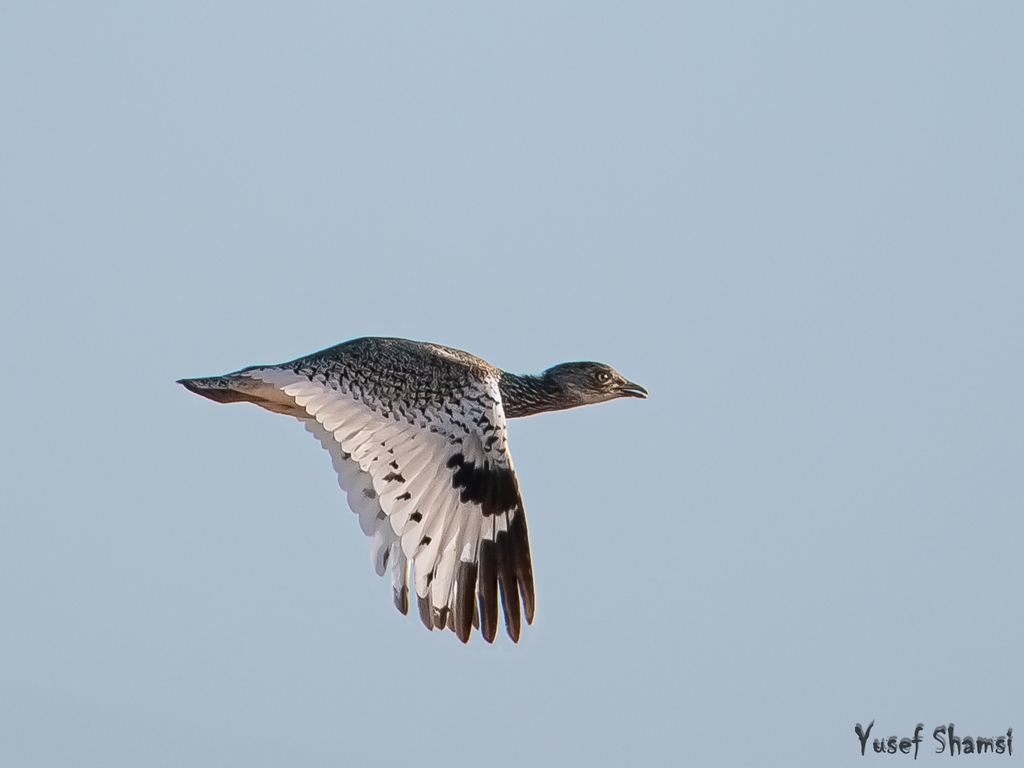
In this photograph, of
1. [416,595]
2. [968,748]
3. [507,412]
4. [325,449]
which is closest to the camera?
[416,595]

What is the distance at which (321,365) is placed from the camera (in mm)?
15211

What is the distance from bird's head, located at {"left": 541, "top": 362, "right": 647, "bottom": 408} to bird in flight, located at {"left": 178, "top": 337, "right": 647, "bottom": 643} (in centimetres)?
173

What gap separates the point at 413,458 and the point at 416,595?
1.17 m

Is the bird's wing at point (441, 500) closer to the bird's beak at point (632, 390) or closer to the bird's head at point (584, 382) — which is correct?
the bird's head at point (584, 382)

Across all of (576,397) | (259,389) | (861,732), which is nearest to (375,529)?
(259,389)

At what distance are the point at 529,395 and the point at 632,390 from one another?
52.4 inches

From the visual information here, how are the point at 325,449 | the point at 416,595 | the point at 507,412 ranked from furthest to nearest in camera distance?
the point at 507,412, the point at 325,449, the point at 416,595

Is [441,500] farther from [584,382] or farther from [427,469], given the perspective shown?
[584,382]

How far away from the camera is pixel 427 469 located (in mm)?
14586

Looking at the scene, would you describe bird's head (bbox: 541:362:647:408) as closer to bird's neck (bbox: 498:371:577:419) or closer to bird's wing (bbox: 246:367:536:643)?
bird's neck (bbox: 498:371:577:419)

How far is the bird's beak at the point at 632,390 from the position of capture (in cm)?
1758

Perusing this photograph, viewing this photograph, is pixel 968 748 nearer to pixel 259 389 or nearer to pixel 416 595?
pixel 416 595

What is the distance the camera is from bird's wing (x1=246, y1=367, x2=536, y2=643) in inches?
562

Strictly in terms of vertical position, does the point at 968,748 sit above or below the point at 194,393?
below
